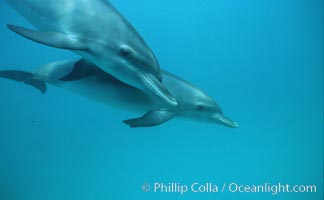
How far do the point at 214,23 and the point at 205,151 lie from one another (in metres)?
3.02

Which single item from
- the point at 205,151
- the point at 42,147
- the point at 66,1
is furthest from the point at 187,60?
the point at 66,1

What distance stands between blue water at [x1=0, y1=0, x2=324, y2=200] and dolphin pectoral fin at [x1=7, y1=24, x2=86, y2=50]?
419cm

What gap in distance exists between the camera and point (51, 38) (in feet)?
15.2

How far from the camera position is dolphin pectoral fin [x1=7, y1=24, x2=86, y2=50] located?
452 cm

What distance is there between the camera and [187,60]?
962 cm

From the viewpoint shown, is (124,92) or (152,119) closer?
(152,119)

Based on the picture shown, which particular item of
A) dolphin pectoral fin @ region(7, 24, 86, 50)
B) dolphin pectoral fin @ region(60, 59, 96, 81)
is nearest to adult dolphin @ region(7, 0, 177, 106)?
dolphin pectoral fin @ region(7, 24, 86, 50)

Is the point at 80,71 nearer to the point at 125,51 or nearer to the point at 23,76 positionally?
the point at 125,51

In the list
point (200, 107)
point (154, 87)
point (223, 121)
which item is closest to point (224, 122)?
point (223, 121)

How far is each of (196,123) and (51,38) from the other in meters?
5.01

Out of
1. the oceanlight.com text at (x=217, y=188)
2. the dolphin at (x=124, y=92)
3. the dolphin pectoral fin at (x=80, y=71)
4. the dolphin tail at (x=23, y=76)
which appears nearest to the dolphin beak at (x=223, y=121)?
the dolphin at (x=124, y=92)

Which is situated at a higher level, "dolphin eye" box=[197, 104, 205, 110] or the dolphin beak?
"dolphin eye" box=[197, 104, 205, 110]

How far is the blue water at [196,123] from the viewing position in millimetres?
8328

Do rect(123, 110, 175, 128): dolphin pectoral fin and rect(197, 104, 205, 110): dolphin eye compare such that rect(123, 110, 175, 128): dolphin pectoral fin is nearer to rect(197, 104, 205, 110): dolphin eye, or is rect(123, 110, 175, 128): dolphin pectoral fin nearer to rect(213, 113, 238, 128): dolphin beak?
rect(197, 104, 205, 110): dolphin eye
